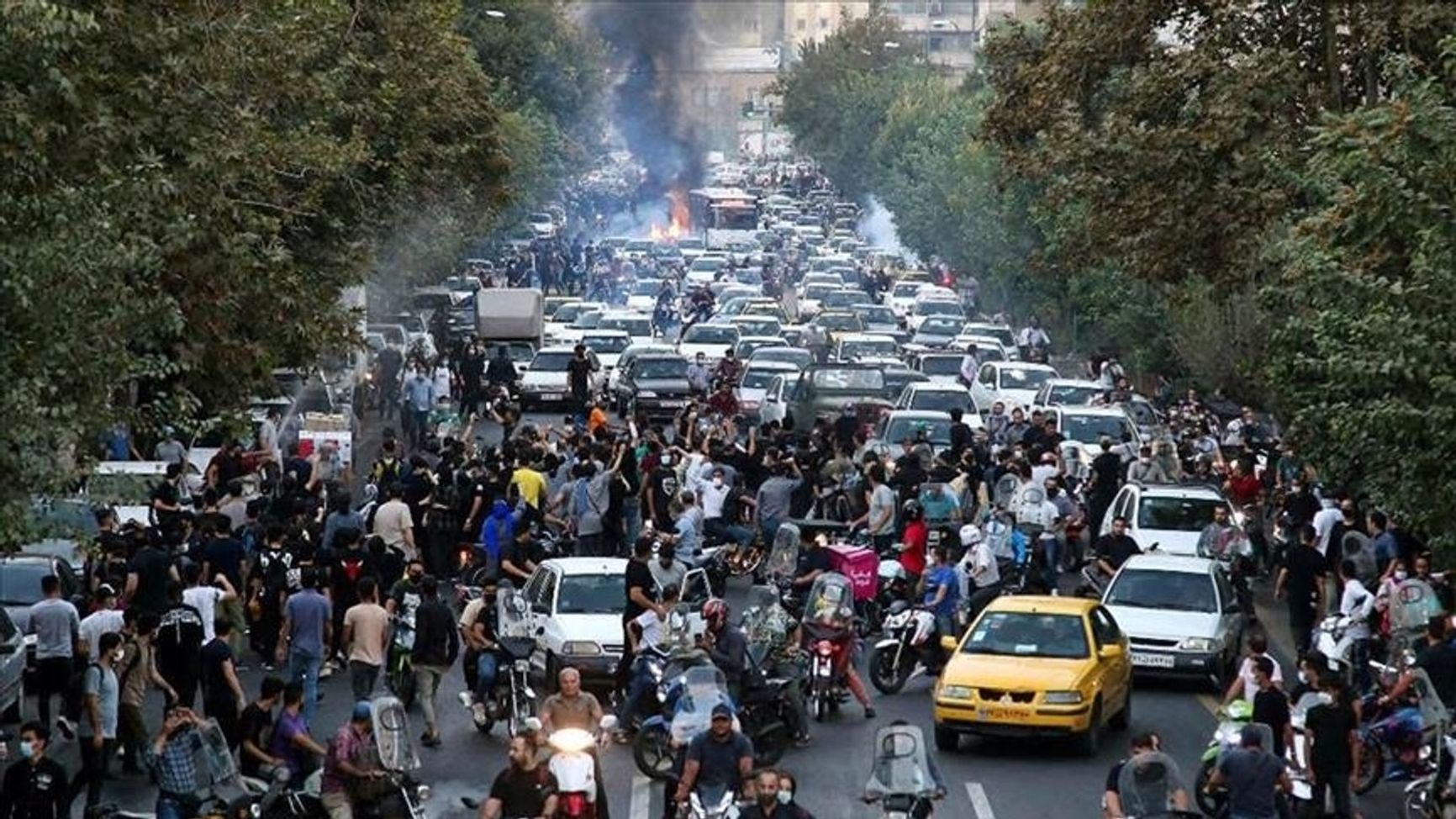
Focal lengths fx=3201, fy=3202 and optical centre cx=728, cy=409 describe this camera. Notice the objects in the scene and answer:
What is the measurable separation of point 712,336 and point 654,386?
30.5 feet

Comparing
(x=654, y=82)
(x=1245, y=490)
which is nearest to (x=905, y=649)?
(x=1245, y=490)

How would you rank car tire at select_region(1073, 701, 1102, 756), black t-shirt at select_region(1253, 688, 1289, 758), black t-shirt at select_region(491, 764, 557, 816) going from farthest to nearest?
car tire at select_region(1073, 701, 1102, 756) → black t-shirt at select_region(1253, 688, 1289, 758) → black t-shirt at select_region(491, 764, 557, 816)

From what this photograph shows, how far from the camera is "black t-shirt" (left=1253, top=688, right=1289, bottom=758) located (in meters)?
22.4

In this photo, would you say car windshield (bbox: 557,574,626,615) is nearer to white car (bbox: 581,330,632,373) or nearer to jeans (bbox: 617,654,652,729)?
jeans (bbox: 617,654,652,729)

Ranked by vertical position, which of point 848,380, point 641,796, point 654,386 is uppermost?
point 641,796

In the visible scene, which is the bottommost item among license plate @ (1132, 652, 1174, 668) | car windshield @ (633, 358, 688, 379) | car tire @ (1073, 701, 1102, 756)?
car windshield @ (633, 358, 688, 379)

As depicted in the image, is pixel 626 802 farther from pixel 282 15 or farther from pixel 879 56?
pixel 879 56

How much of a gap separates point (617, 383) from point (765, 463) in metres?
17.8

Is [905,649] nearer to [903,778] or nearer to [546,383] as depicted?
[903,778]

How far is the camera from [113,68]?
2242cm

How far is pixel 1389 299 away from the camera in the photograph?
24.8 m

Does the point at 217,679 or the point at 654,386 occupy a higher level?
the point at 217,679

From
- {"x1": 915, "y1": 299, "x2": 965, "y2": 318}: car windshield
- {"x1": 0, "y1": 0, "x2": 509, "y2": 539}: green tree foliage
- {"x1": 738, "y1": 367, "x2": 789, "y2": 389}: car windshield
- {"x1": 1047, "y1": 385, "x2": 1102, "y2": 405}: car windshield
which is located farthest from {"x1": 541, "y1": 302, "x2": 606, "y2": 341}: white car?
{"x1": 0, "y1": 0, "x2": 509, "y2": 539}: green tree foliage

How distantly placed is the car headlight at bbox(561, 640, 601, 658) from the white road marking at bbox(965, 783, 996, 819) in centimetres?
431
